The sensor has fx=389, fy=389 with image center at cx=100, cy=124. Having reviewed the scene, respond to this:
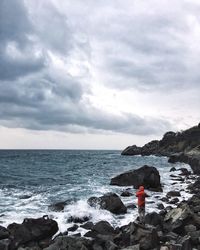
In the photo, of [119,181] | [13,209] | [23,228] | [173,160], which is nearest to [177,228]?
[23,228]

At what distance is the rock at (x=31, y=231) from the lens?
20.5 metres

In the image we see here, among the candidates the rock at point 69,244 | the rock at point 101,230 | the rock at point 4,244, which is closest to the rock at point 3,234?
the rock at point 4,244

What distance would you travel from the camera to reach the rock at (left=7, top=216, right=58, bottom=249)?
20484mm

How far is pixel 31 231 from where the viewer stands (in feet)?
68.7

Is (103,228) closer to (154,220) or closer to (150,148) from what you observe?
(154,220)

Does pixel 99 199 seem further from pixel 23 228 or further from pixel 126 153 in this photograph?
pixel 126 153

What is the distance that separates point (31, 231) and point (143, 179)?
22729 mm

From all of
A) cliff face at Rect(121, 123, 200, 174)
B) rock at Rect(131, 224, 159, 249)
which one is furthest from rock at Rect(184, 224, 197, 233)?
cliff face at Rect(121, 123, 200, 174)

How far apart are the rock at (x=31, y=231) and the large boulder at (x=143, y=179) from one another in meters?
20.3

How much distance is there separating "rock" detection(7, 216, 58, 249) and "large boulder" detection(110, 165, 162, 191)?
20.3 m

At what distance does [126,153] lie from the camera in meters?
161

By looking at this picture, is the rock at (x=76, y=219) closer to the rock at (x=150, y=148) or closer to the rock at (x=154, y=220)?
the rock at (x=154, y=220)

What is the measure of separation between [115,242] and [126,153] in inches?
5561

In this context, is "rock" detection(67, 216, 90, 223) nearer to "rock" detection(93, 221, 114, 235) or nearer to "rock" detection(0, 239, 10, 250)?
"rock" detection(93, 221, 114, 235)
